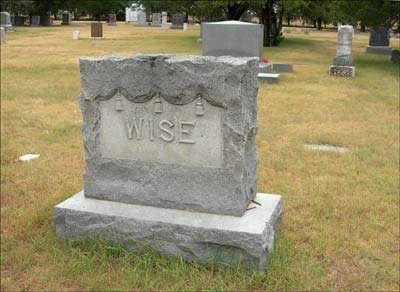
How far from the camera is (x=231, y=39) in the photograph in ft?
40.8

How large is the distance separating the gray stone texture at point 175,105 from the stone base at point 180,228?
0.11 m

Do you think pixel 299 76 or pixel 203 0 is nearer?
pixel 299 76

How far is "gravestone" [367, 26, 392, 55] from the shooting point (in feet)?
75.6

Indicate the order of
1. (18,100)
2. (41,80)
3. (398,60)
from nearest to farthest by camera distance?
(18,100) → (41,80) → (398,60)

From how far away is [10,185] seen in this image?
17.0 ft

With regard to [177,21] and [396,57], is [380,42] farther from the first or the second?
[177,21]

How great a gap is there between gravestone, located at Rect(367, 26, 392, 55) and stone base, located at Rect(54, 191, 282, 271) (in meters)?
21.2

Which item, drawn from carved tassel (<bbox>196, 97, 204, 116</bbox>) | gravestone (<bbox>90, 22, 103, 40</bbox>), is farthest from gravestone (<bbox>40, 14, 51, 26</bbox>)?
carved tassel (<bbox>196, 97, 204, 116</bbox>)

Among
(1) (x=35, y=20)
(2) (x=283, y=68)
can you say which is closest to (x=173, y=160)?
(2) (x=283, y=68)

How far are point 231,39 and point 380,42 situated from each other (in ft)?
44.5

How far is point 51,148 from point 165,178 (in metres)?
3.30

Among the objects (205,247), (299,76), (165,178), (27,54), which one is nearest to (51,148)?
(165,178)

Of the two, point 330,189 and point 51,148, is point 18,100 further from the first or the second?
point 330,189

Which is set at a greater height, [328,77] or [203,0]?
[203,0]
